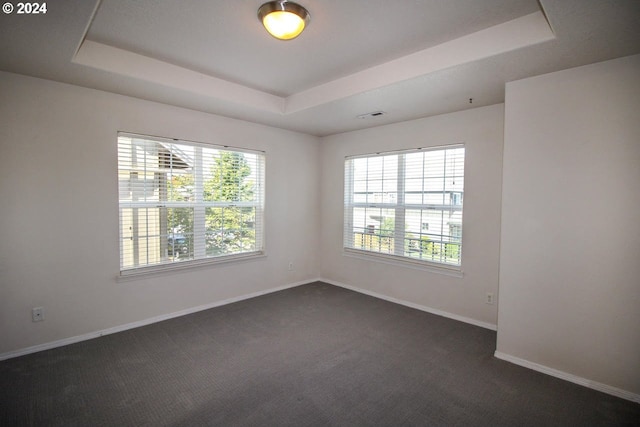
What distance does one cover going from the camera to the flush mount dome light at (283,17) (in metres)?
1.90

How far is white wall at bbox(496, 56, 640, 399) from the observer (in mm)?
2189

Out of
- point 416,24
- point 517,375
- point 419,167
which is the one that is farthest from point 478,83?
point 517,375

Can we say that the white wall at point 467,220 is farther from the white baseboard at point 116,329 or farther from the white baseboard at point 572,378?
the white baseboard at point 116,329

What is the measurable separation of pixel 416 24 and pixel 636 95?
165 centimetres

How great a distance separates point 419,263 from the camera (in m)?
3.91

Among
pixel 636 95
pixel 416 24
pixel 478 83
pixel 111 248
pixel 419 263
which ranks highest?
pixel 416 24

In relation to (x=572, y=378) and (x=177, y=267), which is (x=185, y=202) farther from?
(x=572, y=378)

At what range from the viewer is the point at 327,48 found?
2486mm

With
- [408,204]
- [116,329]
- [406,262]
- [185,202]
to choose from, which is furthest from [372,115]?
[116,329]

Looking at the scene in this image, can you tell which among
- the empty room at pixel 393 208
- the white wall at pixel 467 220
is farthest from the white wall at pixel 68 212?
the white wall at pixel 467 220

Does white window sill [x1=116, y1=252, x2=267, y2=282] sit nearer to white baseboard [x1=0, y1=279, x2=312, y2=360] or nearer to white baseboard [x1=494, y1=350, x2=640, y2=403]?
white baseboard [x1=0, y1=279, x2=312, y2=360]

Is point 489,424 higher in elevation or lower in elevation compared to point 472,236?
lower

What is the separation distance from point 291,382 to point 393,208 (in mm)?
2639

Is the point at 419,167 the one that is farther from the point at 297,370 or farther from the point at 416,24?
the point at 297,370
